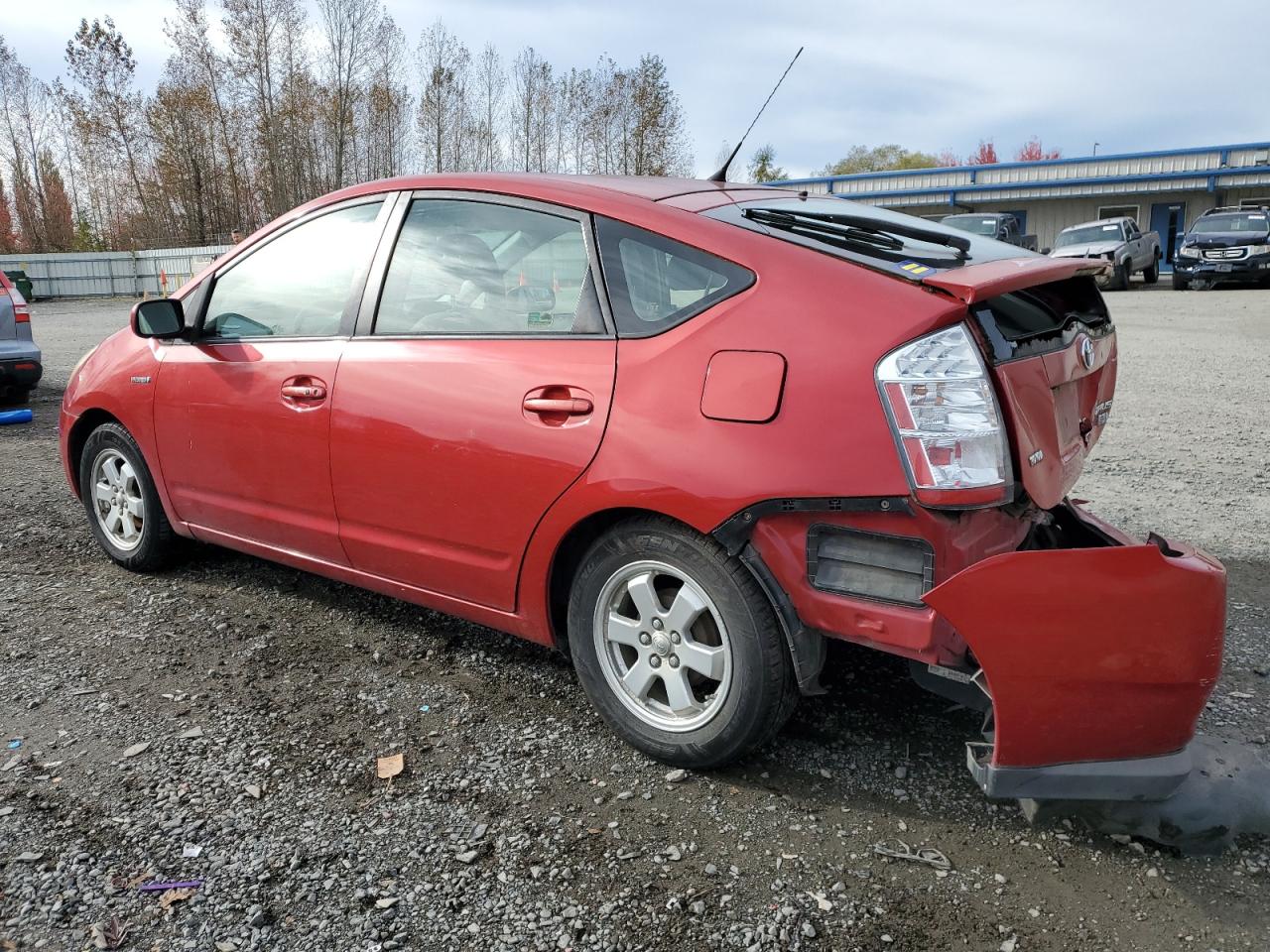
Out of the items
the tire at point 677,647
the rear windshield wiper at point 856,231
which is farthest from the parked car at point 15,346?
the rear windshield wiper at point 856,231

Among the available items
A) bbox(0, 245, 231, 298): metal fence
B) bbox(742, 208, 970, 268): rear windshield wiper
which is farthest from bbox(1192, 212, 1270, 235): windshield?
bbox(0, 245, 231, 298): metal fence

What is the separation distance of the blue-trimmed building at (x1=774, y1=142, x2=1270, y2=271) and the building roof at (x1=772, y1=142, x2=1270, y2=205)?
0.12 ft

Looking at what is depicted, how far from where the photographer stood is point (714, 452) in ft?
8.26

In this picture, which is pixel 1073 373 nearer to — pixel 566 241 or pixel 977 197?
pixel 566 241

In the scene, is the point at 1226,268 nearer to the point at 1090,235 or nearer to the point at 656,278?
the point at 1090,235

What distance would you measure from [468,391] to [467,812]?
4.18ft

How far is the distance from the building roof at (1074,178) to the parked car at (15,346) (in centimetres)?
2781

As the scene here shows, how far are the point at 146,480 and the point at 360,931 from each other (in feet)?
9.42

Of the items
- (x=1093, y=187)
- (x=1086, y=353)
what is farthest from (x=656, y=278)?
(x=1093, y=187)

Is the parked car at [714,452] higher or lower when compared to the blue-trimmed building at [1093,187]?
lower

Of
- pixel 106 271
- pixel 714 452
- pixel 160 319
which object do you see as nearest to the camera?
pixel 714 452

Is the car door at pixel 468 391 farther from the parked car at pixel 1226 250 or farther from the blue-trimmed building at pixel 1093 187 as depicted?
the blue-trimmed building at pixel 1093 187

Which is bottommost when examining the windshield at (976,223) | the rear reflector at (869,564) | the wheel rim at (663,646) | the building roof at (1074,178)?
the wheel rim at (663,646)

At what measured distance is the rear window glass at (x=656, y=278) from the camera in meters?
2.65
